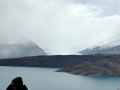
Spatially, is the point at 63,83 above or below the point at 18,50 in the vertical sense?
below

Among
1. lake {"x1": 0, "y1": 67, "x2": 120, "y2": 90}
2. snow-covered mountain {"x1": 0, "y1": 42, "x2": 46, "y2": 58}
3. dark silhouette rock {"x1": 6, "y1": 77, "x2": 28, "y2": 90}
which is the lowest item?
dark silhouette rock {"x1": 6, "y1": 77, "x2": 28, "y2": 90}

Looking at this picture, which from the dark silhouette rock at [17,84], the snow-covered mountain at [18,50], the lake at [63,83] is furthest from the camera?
the snow-covered mountain at [18,50]

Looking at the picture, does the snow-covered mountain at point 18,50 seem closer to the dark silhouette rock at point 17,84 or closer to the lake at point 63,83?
the lake at point 63,83

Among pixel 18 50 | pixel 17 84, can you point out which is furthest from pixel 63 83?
pixel 18 50

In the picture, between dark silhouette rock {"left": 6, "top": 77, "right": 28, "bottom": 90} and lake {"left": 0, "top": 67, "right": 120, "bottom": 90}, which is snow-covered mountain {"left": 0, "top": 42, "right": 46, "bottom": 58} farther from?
dark silhouette rock {"left": 6, "top": 77, "right": 28, "bottom": 90}

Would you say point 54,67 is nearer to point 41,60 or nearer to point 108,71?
point 41,60

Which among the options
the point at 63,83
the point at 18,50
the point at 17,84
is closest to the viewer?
the point at 17,84

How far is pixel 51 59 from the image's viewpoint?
127938 mm

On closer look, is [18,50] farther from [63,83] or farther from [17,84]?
[17,84]

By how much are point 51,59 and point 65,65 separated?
34.8ft

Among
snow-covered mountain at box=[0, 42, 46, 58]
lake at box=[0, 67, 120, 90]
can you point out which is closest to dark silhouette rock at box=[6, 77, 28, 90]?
lake at box=[0, 67, 120, 90]

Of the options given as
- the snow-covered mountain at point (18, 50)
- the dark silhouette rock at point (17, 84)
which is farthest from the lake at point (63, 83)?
the snow-covered mountain at point (18, 50)

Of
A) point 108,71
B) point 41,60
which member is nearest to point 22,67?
point 41,60

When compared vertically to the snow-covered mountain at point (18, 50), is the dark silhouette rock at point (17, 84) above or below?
below
